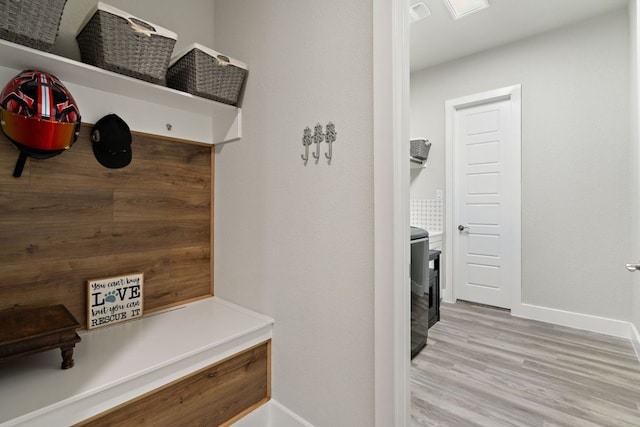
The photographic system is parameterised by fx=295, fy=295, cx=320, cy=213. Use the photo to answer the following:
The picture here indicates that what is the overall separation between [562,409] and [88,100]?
302 cm

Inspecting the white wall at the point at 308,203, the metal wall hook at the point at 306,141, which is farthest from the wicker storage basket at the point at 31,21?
the metal wall hook at the point at 306,141

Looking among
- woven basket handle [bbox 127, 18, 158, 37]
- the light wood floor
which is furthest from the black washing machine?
woven basket handle [bbox 127, 18, 158, 37]

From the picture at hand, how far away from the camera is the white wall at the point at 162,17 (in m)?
1.45

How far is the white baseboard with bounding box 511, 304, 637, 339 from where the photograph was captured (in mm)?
2578

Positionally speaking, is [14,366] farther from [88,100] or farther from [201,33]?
[201,33]

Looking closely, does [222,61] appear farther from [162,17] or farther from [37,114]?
[37,114]

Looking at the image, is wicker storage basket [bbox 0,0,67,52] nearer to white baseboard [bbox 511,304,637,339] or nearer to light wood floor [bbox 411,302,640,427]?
light wood floor [bbox 411,302,640,427]

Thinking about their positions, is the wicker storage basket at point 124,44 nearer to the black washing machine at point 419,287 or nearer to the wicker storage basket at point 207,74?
the wicker storage basket at point 207,74

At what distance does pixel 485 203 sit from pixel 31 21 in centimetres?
377

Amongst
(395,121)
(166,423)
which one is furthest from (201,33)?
Result: (166,423)

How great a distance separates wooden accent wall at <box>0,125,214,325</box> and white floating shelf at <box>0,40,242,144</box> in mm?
93

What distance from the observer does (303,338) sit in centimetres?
143

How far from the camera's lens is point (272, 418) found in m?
1.55

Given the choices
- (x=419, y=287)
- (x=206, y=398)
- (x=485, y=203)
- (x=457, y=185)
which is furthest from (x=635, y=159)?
(x=206, y=398)
